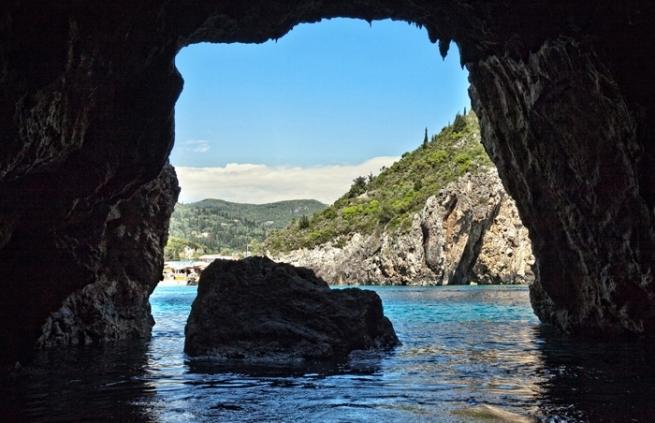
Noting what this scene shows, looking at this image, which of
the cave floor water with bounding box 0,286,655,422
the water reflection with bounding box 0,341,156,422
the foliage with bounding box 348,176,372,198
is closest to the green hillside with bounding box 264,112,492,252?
the foliage with bounding box 348,176,372,198

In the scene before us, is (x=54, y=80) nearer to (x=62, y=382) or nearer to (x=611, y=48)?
(x=62, y=382)

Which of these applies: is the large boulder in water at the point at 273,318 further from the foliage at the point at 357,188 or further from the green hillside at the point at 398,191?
the foliage at the point at 357,188

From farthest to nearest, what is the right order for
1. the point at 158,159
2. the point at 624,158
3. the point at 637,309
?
the point at 158,159, the point at 637,309, the point at 624,158

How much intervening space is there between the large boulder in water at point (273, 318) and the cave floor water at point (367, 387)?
2.74ft

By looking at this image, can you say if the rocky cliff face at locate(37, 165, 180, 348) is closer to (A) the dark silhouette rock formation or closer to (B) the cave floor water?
(B) the cave floor water

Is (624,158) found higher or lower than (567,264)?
higher

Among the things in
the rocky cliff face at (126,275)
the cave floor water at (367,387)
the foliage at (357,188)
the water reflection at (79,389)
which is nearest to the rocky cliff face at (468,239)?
the foliage at (357,188)

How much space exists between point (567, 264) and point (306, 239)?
381ft

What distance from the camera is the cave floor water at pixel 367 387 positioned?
1076 centimetres

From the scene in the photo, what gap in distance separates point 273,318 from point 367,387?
623 cm

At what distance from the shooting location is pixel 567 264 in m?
23.6

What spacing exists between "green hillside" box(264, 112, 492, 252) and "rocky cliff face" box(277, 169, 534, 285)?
6.01 m

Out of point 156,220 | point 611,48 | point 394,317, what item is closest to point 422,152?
point 394,317

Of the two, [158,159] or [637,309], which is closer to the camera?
[637,309]
